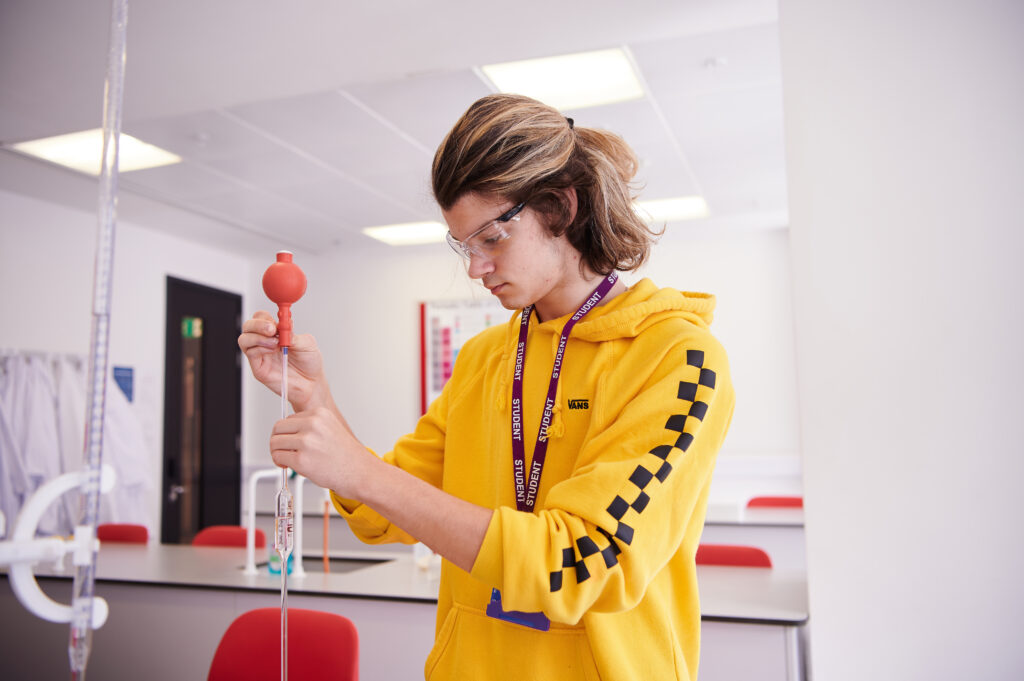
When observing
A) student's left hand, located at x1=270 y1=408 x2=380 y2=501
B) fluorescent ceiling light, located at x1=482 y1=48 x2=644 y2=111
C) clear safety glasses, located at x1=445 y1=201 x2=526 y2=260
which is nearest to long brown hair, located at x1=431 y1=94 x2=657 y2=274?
clear safety glasses, located at x1=445 y1=201 x2=526 y2=260

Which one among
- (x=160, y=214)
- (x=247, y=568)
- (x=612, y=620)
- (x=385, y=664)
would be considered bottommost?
(x=385, y=664)

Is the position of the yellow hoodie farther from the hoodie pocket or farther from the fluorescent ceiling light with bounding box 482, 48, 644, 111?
the fluorescent ceiling light with bounding box 482, 48, 644, 111

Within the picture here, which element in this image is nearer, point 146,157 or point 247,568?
point 247,568

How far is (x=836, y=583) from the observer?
2.10 meters

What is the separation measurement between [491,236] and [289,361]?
335mm

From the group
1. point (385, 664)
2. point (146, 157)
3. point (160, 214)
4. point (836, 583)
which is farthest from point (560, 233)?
point (160, 214)

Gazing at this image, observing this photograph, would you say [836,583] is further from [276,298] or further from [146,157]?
[146,157]

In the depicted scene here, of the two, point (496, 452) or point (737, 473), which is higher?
point (496, 452)

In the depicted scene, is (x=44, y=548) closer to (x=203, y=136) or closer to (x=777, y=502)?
(x=203, y=136)

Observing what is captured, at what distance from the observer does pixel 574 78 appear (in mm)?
3301

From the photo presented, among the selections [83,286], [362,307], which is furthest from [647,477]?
[362,307]

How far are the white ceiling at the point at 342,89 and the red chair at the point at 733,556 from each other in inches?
68.1

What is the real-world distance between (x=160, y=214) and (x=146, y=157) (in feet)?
3.53

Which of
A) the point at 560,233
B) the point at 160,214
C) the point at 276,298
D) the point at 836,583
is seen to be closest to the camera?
the point at 276,298
